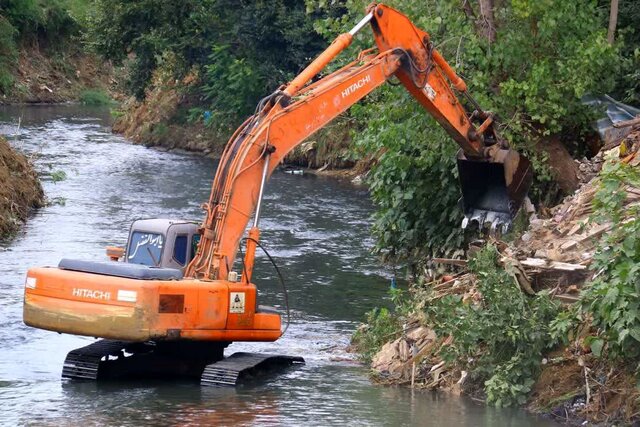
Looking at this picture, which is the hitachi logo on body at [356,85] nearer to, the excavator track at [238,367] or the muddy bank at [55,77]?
the excavator track at [238,367]

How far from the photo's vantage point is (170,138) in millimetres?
44281

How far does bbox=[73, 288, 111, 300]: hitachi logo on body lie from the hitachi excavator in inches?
0.4

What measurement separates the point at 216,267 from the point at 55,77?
4898 centimetres

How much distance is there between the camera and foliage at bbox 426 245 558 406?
45.4ft

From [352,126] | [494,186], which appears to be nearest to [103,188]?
[352,126]

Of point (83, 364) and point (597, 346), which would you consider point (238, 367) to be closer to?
point (83, 364)

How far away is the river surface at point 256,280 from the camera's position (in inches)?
531

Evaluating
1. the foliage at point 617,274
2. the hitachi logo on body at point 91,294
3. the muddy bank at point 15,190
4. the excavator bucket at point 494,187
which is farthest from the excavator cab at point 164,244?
the muddy bank at point 15,190

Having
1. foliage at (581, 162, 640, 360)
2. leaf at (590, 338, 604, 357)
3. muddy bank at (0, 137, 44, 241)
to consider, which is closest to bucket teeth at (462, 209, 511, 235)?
foliage at (581, 162, 640, 360)

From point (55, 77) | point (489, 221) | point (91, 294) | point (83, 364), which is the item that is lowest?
point (83, 364)

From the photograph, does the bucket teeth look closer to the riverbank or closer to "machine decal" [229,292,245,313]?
the riverbank

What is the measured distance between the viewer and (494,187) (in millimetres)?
18734

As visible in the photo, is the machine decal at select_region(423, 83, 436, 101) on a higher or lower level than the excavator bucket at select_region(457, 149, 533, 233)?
higher

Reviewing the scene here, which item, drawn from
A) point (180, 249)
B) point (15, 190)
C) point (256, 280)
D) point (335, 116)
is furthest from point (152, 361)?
point (15, 190)
